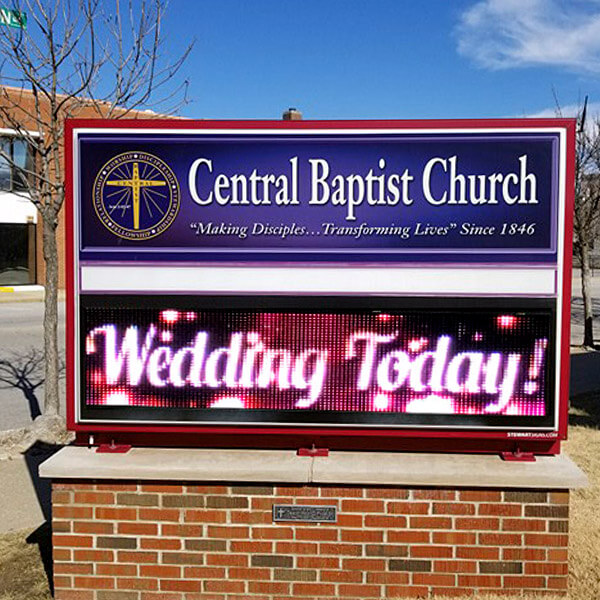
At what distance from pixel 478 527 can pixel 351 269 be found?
1685 mm

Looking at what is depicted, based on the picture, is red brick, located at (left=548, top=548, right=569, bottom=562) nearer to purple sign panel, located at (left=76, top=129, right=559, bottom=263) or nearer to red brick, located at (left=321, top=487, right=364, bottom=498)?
red brick, located at (left=321, top=487, right=364, bottom=498)

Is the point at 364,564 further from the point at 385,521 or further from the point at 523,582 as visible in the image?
the point at 523,582

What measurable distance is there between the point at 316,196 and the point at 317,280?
0.50 m

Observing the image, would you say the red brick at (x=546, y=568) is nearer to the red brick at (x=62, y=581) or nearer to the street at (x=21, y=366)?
the red brick at (x=62, y=581)

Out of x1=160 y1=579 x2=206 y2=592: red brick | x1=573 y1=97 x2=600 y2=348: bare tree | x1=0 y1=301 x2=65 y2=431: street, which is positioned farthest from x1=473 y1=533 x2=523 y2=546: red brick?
x1=573 y1=97 x2=600 y2=348: bare tree

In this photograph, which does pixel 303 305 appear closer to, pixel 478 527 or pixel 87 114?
pixel 478 527

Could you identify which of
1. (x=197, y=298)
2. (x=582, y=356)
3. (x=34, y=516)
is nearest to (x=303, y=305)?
(x=197, y=298)

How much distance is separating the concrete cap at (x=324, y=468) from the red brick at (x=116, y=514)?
23 centimetres

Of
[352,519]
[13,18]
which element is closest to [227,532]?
[352,519]

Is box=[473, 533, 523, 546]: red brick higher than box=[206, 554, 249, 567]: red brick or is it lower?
higher

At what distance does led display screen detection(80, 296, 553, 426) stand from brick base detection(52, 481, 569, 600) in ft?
1.49

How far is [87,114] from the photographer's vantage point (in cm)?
2533

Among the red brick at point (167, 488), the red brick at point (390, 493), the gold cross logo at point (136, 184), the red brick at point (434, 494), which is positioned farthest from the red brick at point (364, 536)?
the gold cross logo at point (136, 184)

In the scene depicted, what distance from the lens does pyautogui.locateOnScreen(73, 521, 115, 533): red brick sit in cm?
433
